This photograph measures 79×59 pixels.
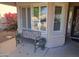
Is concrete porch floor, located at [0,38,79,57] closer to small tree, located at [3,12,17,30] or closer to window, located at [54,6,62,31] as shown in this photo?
window, located at [54,6,62,31]

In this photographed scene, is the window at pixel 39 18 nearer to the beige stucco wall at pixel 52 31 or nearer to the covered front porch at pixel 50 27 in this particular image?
the covered front porch at pixel 50 27

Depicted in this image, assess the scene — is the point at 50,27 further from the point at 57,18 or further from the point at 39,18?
the point at 39,18

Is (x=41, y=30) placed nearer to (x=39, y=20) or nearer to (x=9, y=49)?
(x=39, y=20)

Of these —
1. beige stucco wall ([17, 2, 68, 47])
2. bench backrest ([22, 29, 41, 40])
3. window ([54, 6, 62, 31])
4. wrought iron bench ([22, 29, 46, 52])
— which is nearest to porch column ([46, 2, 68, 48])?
beige stucco wall ([17, 2, 68, 47])

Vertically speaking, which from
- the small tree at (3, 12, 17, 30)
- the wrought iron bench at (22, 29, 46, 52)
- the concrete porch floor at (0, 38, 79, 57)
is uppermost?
the small tree at (3, 12, 17, 30)

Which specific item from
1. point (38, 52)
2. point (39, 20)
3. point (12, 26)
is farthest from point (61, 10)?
point (12, 26)

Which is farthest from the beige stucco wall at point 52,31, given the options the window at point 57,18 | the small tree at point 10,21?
the small tree at point 10,21

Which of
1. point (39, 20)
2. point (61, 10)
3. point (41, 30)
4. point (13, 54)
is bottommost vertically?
point (13, 54)

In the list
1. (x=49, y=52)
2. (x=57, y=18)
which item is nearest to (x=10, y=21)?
(x=57, y=18)

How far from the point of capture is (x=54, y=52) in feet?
20.7

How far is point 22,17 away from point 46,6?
1.95 m

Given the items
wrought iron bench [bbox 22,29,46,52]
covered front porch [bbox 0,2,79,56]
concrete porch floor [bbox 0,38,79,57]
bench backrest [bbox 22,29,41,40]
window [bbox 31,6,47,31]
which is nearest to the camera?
concrete porch floor [bbox 0,38,79,57]

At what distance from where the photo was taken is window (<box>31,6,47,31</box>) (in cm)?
718

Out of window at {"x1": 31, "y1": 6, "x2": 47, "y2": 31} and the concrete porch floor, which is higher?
window at {"x1": 31, "y1": 6, "x2": 47, "y2": 31}
